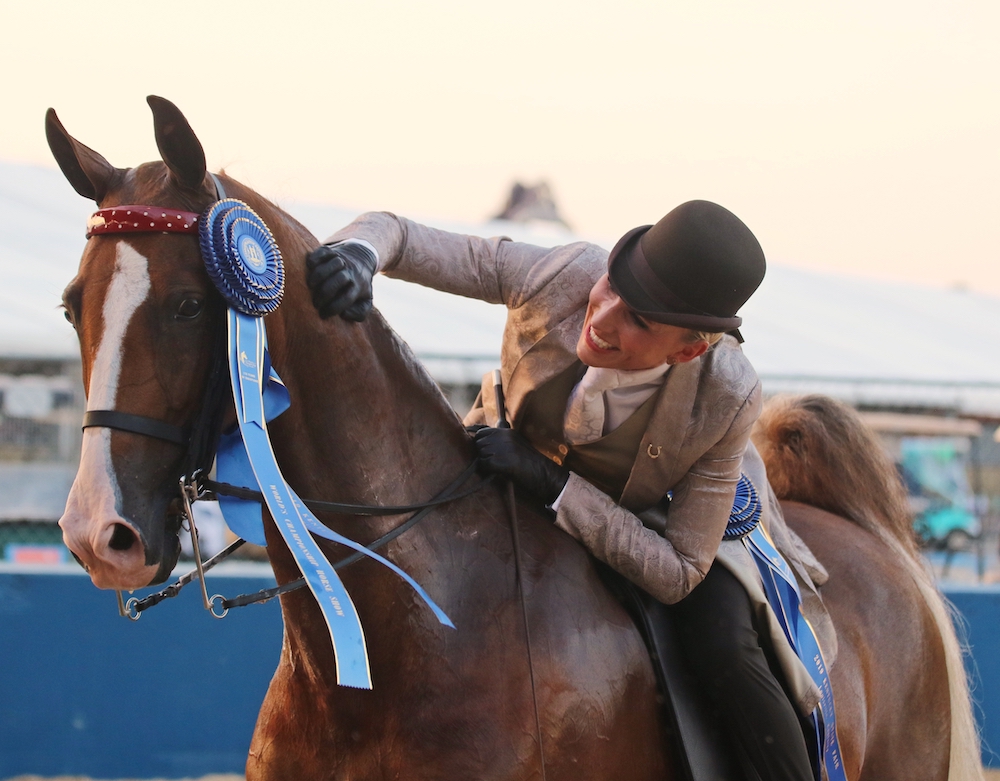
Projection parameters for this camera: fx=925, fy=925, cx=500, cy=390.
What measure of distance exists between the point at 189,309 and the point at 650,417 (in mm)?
1087

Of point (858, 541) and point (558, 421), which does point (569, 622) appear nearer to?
point (558, 421)

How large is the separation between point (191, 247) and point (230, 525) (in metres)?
0.54

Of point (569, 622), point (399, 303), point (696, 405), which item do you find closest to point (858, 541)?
point (696, 405)

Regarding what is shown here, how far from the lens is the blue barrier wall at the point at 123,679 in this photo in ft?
13.7

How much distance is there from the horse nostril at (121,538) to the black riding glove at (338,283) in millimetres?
558

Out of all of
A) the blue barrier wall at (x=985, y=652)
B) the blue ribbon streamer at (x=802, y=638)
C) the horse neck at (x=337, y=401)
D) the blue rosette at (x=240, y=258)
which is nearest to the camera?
the blue rosette at (x=240, y=258)

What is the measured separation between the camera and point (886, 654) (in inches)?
118

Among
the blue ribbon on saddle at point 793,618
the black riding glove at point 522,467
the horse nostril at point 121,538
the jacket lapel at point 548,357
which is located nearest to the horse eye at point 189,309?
the horse nostril at point 121,538

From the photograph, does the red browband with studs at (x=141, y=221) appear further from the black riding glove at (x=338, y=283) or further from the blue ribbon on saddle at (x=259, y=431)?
the black riding glove at (x=338, y=283)

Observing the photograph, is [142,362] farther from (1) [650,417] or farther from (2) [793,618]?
(2) [793,618]

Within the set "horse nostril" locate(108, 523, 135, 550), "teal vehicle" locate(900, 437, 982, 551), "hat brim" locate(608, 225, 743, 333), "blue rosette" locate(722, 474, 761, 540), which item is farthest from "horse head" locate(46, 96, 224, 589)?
"teal vehicle" locate(900, 437, 982, 551)

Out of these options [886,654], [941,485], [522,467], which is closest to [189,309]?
[522,467]

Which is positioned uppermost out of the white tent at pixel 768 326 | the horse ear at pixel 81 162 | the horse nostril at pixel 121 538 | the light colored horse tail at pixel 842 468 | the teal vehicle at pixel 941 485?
the horse ear at pixel 81 162

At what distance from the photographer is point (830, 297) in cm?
1482
